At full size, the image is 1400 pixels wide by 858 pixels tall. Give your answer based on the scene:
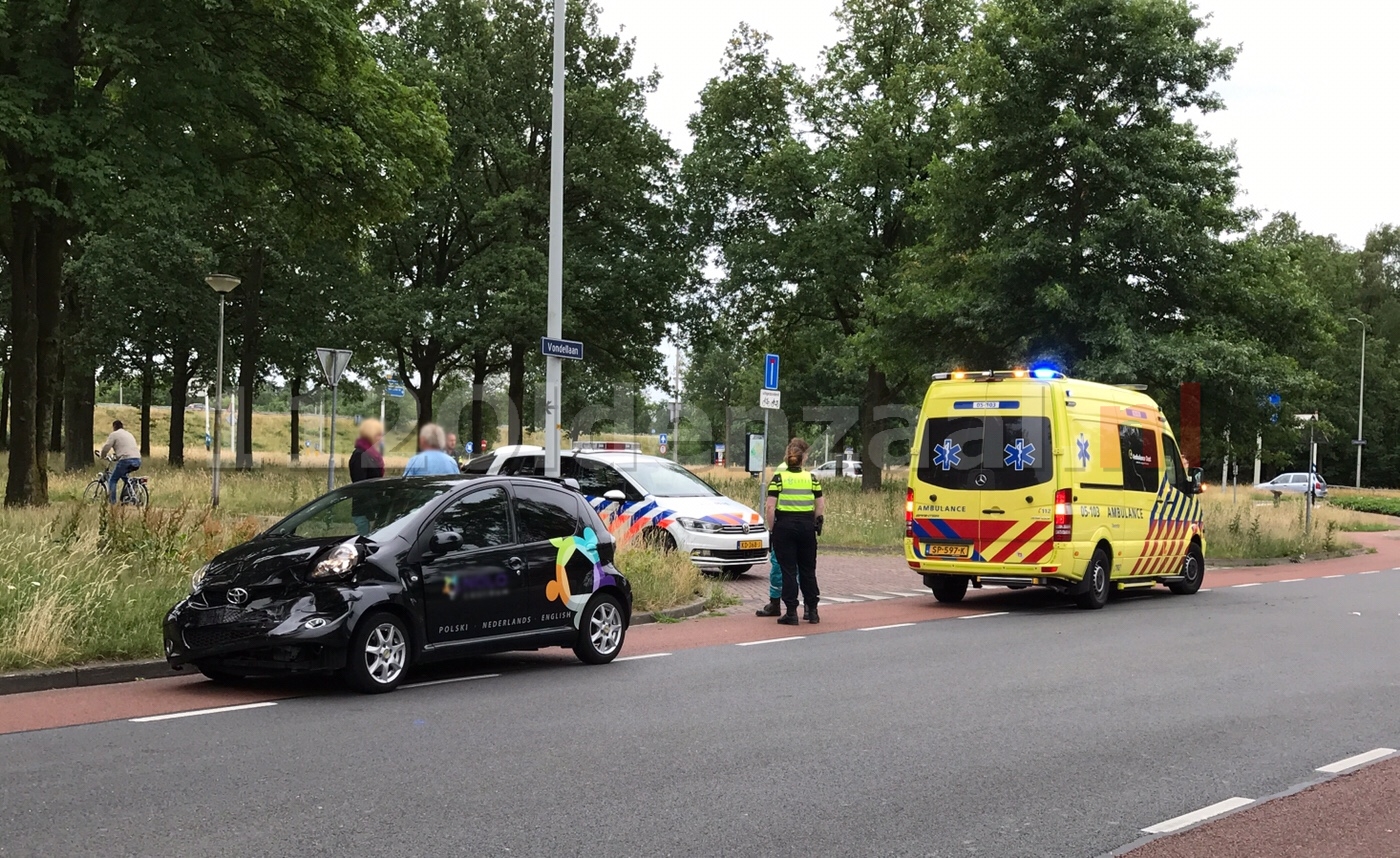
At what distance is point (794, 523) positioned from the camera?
13.2 m

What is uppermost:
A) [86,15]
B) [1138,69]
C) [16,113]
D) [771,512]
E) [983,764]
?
[1138,69]

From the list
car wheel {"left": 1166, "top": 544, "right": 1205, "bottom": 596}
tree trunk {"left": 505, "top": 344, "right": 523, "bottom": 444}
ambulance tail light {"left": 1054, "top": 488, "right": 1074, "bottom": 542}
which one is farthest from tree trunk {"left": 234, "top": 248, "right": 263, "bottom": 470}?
ambulance tail light {"left": 1054, "top": 488, "right": 1074, "bottom": 542}

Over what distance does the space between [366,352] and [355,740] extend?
1396 inches

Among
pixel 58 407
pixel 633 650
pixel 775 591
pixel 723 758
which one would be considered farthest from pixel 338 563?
pixel 58 407

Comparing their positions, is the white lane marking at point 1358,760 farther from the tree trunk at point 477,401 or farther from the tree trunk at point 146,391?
the tree trunk at point 146,391

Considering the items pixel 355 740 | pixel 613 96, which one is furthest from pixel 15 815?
pixel 613 96

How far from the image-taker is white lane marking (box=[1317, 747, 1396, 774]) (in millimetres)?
6938

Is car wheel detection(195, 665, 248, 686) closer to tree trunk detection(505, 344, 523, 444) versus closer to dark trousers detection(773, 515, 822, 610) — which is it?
dark trousers detection(773, 515, 822, 610)

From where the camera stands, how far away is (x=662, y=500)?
17.8 meters

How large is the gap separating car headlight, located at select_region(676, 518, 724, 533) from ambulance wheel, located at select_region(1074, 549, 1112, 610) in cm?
483

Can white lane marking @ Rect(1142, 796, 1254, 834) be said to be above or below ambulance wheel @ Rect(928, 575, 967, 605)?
above

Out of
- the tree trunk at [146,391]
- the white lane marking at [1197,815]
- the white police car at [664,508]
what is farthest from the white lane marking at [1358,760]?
the tree trunk at [146,391]

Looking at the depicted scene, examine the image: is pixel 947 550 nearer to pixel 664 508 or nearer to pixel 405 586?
pixel 664 508

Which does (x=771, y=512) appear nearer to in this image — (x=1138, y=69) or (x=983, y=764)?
(x=983, y=764)
